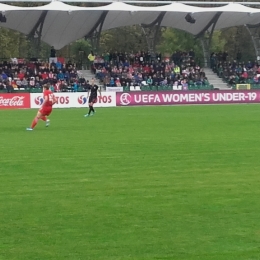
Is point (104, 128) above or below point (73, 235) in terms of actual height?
below

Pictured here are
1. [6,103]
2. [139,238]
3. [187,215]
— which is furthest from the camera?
[6,103]

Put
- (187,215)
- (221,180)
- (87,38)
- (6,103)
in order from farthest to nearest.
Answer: (87,38)
(6,103)
(221,180)
(187,215)

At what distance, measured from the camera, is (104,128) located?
→ 23.4m

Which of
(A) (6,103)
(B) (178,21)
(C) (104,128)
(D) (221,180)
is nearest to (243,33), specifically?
(B) (178,21)

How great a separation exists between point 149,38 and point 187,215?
48.2 meters

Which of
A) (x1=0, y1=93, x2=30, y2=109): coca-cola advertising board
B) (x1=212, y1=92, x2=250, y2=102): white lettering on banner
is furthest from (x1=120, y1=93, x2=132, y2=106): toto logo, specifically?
(x1=0, y1=93, x2=30, y2=109): coca-cola advertising board

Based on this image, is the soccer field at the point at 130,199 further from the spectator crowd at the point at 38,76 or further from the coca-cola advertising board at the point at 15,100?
the spectator crowd at the point at 38,76

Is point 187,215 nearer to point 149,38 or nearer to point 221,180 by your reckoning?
point 221,180

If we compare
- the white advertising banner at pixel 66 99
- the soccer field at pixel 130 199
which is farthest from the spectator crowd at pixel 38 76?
the soccer field at pixel 130 199

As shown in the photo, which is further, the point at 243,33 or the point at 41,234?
the point at 243,33

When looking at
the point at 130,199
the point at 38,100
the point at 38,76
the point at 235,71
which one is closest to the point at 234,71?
the point at 235,71

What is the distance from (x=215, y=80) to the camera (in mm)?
52844

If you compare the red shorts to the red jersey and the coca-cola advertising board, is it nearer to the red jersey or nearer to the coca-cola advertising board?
the red jersey

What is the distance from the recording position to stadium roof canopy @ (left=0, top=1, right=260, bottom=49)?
160 feet
